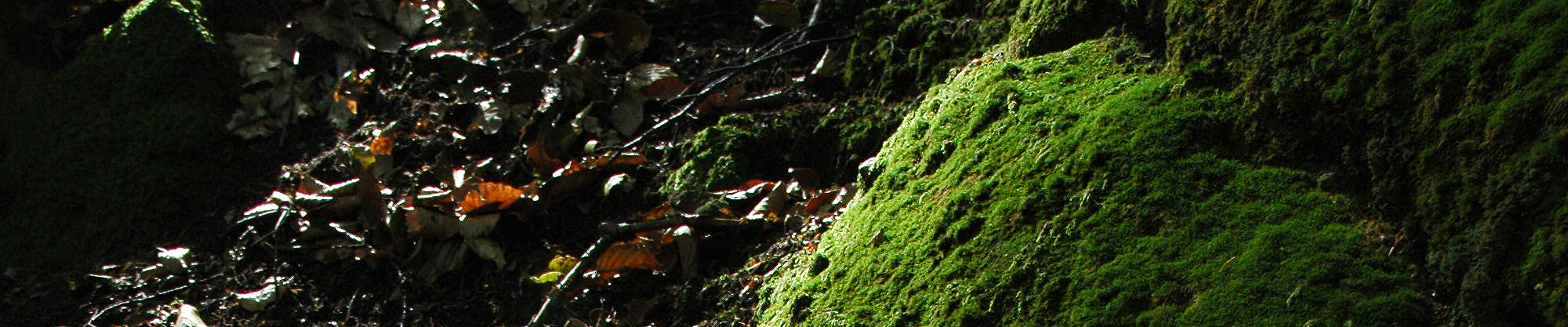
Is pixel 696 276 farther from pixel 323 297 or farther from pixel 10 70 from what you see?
pixel 10 70

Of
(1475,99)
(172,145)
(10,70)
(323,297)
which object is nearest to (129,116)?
(172,145)

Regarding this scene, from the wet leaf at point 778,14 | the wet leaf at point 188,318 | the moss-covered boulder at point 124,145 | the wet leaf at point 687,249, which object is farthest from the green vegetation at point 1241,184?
the moss-covered boulder at point 124,145

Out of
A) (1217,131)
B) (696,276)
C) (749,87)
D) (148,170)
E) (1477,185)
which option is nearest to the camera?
(1477,185)

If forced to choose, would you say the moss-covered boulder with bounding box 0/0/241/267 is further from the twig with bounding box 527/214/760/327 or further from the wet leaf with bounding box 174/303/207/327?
the twig with bounding box 527/214/760/327

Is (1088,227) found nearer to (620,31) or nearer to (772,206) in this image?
(772,206)

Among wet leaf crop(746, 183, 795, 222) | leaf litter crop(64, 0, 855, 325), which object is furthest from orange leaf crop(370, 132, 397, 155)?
wet leaf crop(746, 183, 795, 222)
